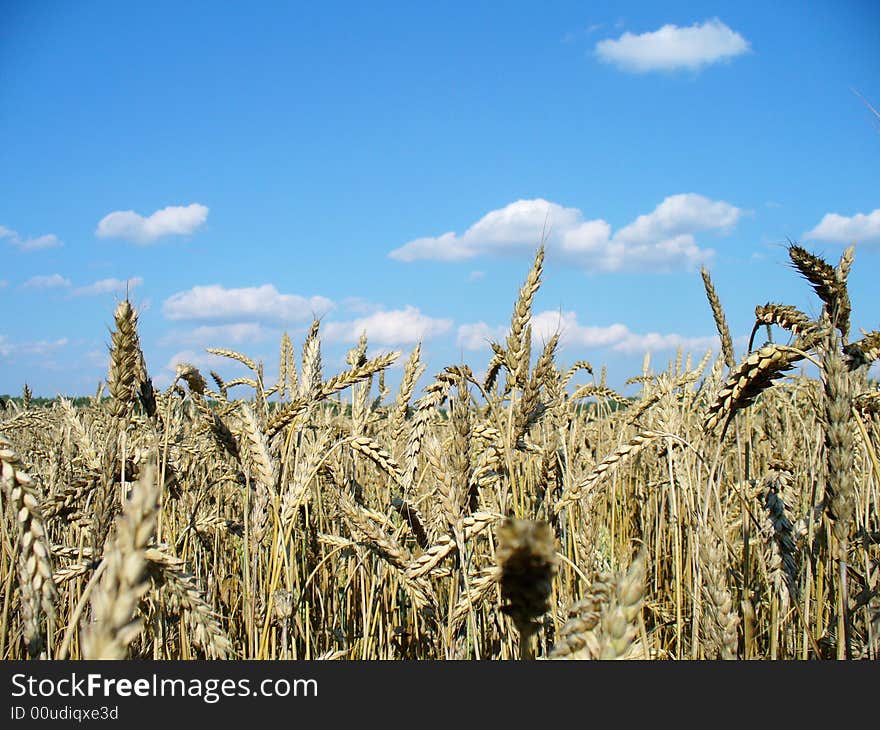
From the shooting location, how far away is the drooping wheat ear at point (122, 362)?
2357mm

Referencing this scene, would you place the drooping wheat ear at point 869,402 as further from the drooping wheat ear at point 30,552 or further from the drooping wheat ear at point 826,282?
the drooping wheat ear at point 30,552

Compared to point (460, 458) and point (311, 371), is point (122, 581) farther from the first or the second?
point (311, 371)

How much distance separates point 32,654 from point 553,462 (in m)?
2.10

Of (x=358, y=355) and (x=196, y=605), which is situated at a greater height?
(x=358, y=355)

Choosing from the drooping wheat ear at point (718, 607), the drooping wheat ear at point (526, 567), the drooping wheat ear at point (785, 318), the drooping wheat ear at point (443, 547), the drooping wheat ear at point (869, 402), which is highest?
the drooping wheat ear at point (785, 318)

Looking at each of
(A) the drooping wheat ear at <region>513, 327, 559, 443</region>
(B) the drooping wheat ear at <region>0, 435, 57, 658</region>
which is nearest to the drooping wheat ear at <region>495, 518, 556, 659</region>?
(B) the drooping wheat ear at <region>0, 435, 57, 658</region>

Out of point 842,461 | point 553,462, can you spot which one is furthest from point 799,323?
point 553,462

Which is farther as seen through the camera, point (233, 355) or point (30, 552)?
point (233, 355)

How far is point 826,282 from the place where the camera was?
7.60 feet

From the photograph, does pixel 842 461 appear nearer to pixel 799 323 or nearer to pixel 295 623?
pixel 799 323

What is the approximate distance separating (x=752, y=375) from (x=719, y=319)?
1839 mm

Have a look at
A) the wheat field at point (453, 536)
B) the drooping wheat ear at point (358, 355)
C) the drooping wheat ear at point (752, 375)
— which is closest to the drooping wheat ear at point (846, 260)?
the wheat field at point (453, 536)

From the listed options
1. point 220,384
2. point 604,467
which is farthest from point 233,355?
point 604,467

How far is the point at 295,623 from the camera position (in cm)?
293
